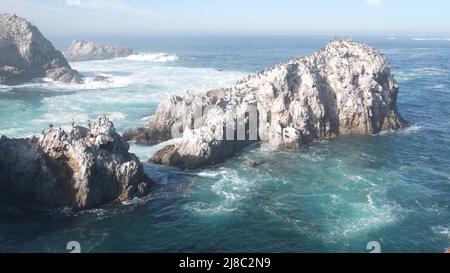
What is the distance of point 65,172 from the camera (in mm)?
59875

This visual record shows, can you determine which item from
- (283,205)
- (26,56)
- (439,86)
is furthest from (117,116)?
(439,86)

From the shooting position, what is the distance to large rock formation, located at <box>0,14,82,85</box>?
470ft

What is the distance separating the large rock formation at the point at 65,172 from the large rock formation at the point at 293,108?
1559 centimetres

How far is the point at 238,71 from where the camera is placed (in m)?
176

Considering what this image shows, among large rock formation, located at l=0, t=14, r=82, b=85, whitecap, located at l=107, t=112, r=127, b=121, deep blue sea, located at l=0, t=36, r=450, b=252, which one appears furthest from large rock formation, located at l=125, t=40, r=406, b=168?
large rock formation, located at l=0, t=14, r=82, b=85

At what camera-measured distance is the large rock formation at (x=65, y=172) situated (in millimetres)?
58844

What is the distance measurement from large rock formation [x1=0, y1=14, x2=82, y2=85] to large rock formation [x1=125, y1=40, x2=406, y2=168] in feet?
241

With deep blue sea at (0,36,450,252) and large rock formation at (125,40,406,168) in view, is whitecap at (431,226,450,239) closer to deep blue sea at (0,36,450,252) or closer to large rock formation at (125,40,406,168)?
deep blue sea at (0,36,450,252)

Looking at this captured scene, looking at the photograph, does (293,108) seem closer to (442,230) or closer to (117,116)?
(442,230)

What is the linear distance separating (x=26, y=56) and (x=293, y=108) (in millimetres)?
102077

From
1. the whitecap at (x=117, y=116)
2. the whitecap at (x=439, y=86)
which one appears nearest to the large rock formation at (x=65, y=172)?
the whitecap at (x=117, y=116)

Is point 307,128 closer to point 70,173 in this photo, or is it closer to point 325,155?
point 325,155

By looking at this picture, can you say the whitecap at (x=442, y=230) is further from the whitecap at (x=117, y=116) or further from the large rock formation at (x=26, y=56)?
the large rock formation at (x=26, y=56)

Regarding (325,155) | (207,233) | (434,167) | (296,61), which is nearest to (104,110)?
(296,61)
